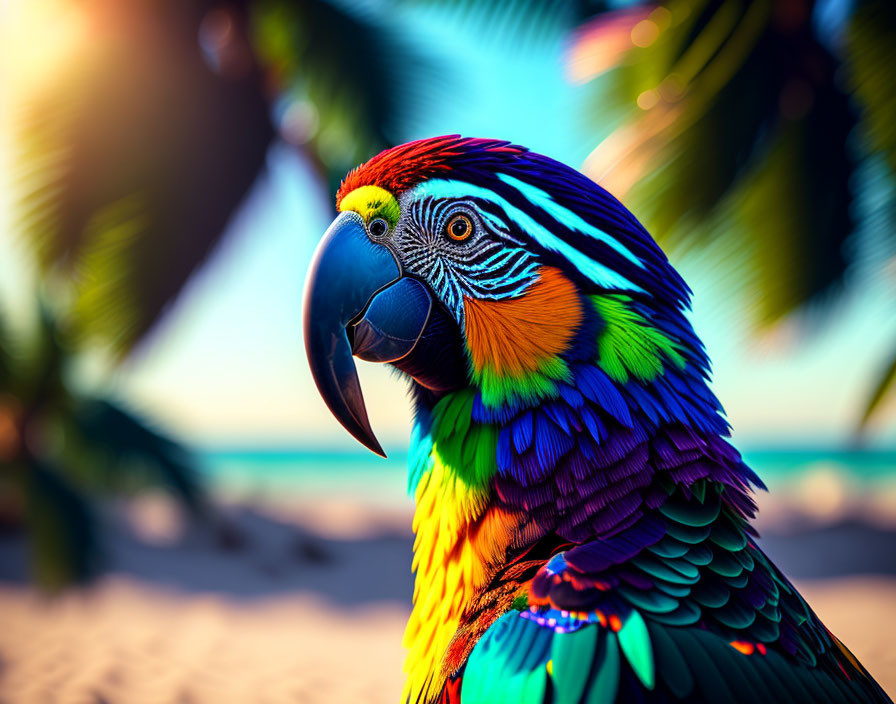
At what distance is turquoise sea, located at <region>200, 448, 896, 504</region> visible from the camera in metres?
22.1

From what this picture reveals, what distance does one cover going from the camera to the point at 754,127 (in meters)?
5.20

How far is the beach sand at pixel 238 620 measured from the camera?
4.50 m

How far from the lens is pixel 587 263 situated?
1.38 meters

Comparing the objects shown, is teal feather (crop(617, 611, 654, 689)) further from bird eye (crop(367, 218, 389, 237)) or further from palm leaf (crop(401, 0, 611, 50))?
palm leaf (crop(401, 0, 611, 50))

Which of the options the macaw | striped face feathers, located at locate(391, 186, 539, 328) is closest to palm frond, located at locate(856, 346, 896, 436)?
the macaw

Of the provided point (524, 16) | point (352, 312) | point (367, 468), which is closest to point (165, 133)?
point (524, 16)

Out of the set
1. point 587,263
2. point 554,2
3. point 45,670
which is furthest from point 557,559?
point 45,670

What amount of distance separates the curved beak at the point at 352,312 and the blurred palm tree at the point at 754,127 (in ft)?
10.4

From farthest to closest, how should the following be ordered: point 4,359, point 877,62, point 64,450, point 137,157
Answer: point 64,450
point 4,359
point 137,157
point 877,62

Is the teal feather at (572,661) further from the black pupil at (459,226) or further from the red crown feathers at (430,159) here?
the red crown feathers at (430,159)

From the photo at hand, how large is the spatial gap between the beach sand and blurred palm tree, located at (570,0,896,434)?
10.0 ft

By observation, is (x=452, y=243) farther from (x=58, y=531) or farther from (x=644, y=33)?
(x=58, y=531)

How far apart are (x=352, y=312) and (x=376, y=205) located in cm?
25

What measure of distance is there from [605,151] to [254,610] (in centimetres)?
580
